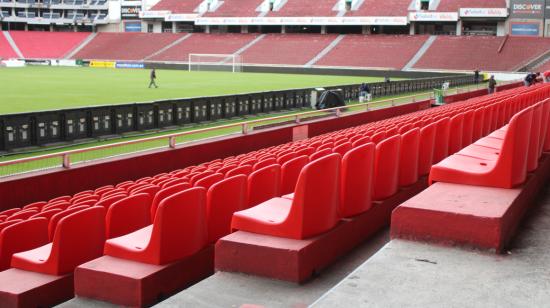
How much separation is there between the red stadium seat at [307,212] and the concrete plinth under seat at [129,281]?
1.75ft

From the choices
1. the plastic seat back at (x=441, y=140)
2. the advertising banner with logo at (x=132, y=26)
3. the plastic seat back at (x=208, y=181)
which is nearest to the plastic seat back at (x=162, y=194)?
the plastic seat back at (x=208, y=181)

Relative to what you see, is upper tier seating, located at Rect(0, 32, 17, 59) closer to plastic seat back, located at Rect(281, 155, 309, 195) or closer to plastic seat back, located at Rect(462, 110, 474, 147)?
plastic seat back, located at Rect(462, 110, 474, 147)

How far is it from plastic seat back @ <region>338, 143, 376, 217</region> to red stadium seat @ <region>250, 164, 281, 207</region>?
106cm

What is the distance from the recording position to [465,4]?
2766 inches

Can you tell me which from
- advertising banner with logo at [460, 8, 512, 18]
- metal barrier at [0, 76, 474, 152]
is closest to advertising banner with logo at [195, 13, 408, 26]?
advertising banner with logo at [460, 8, 512, 18]

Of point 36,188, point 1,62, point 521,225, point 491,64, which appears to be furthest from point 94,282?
point 1,62

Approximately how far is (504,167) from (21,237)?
4.11 metres

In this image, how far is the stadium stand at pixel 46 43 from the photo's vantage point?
268ft

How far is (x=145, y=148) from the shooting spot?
12.9 metres

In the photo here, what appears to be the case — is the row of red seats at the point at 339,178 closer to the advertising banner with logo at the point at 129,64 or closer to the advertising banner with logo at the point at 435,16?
the advertising banner with logo at the point at 129,64

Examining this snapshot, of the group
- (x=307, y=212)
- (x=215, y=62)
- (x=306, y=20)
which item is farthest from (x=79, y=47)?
(x=307, y=212)

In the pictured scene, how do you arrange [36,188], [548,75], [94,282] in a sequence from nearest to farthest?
[94,282] < [36,188] < [548,75]

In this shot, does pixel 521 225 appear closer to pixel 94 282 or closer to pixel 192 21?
pixel 94 282

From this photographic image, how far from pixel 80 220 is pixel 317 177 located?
6.30 feet
